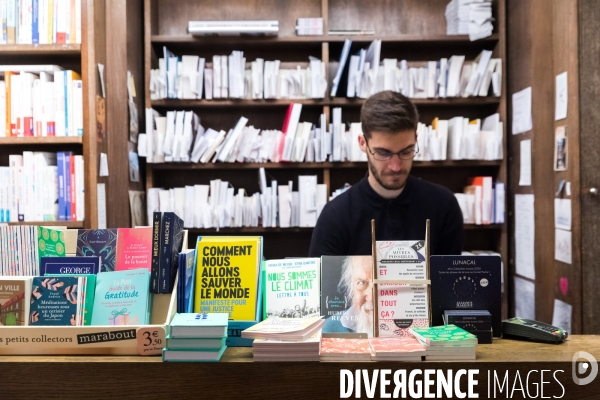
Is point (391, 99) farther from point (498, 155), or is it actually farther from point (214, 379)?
point (498, 155)

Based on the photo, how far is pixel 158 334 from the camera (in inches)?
54.7

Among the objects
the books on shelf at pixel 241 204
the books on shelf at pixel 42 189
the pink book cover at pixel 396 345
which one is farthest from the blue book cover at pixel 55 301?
the books on shelf at pixel 241 204

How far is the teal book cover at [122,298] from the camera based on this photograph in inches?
56.9

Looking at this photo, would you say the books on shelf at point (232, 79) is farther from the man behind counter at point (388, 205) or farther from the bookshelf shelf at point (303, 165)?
the man behind counter at point (388, 205)

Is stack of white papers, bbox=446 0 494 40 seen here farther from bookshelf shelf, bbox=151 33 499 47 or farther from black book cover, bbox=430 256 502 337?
black book cover, bbox=430 256 502 337

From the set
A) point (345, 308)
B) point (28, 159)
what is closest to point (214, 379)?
point (345, 308)

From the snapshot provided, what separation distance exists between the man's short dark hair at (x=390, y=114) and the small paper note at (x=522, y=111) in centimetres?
140

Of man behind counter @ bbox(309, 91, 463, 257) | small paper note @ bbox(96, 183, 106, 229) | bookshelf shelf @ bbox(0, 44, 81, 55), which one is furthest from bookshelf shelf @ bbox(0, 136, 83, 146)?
man behind counter @ bbox(309, 91, 463, 257)

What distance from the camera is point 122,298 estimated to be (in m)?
1.46

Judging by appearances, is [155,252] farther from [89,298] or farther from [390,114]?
A: [390,114]

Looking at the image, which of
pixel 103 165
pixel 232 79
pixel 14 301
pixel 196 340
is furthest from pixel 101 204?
pixel 196 340

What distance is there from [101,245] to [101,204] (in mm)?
1323

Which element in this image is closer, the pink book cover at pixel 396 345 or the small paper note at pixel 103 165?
the pink book cover at pixel 396 345

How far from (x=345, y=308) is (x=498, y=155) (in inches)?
93.1
